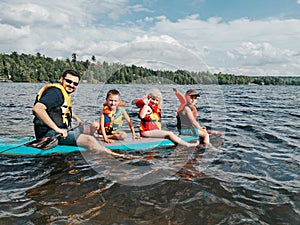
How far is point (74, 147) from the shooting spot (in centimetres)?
703

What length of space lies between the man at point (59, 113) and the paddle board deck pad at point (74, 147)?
197 millimetres

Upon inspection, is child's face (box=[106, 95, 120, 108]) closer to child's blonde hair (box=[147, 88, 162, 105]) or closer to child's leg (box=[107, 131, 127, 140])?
child's leg (box=[107, 131, 127, 140])

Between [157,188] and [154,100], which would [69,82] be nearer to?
[154,100]

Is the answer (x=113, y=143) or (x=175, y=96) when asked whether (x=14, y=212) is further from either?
(x=175, y=96)

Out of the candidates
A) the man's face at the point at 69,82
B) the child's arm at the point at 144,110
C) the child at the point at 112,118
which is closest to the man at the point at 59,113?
the man's face at the point at 69,82

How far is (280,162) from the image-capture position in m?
6.84

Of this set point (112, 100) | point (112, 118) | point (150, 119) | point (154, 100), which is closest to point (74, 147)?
point (112, 118)

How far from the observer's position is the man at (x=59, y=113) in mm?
5949

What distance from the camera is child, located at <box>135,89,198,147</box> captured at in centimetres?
798

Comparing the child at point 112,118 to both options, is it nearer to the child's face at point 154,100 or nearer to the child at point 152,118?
the child at point 152,118

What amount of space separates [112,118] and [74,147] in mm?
1433

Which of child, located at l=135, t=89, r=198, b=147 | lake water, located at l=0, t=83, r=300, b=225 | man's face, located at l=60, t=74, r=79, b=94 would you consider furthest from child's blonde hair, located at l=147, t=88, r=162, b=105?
man's face, located at l=60, t=74, r=79, b=94

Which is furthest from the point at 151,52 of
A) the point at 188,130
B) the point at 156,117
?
the point at 188,130

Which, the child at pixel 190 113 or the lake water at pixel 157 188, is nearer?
the lake water at pixel 157 188
